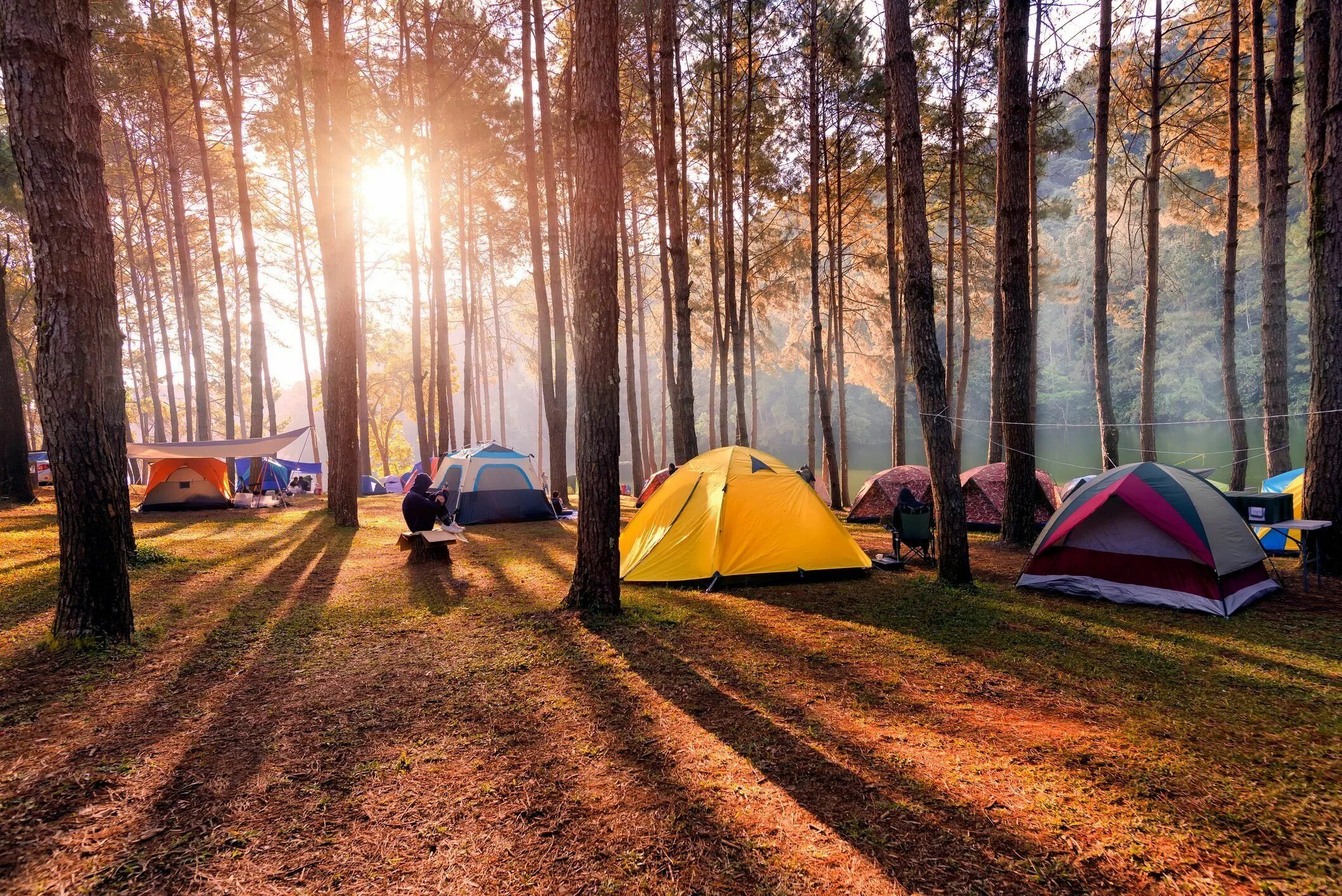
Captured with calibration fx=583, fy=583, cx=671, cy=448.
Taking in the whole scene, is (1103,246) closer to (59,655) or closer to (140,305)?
(59,655)

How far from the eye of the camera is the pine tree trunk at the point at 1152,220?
10.2m

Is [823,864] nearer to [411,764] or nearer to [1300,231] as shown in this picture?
[411,764]

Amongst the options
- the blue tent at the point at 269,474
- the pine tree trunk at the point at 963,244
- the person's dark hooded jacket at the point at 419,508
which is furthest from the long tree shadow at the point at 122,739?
the blue tent at the point at 269,474

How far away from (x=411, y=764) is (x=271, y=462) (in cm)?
2106

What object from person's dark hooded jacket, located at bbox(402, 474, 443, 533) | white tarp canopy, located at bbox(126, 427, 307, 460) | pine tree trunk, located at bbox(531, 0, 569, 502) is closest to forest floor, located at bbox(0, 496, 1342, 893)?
person's dark hooded jacket, located at bbox(402, 474, 443, 533)

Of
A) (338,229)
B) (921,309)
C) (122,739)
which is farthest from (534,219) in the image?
Answer: (122,739)

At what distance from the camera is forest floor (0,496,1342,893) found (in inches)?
86.0

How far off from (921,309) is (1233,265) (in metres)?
8.33

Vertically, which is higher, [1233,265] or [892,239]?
[892,239]

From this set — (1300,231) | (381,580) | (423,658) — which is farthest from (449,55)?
(1300,231)

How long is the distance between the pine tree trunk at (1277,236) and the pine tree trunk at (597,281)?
903 cm

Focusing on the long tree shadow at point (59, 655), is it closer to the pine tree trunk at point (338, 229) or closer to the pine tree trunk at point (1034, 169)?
the pine tree trunk at point (338, 229)

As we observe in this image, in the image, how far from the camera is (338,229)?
9.91 m

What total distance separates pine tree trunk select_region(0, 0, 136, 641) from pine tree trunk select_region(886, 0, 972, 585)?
704 cm
